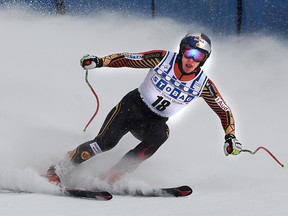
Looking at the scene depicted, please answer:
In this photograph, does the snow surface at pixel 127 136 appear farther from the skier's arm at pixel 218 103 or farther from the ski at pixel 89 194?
the skier's arm at pixel 218 103

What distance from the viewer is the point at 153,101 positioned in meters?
4.22

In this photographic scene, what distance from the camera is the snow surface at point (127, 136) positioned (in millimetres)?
3803

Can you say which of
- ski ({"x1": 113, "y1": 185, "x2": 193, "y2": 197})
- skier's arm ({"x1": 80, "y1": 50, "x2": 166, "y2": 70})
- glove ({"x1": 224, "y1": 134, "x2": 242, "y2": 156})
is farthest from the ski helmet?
ski ({"x1": 113, "y1": 185, "x2": 193, "y2": 197})

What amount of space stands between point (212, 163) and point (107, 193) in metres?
1.87

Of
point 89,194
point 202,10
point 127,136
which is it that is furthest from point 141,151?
point 202,10

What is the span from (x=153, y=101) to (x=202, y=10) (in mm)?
5763

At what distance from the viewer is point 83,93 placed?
736 cm

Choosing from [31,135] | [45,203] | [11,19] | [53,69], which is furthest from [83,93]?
[45,203]

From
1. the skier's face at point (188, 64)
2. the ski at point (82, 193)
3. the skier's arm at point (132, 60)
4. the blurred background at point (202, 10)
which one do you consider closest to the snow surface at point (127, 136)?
the ski at point (82, 193)

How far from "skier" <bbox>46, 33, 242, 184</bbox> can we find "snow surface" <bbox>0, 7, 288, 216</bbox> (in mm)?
158

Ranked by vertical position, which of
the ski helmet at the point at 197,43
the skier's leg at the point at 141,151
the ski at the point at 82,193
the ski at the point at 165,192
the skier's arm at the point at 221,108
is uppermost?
the ski helmet at the point at 197,43

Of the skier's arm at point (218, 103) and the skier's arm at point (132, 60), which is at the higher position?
the skier's arm at point (132, 60)

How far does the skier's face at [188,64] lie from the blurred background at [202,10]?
5.48 metres

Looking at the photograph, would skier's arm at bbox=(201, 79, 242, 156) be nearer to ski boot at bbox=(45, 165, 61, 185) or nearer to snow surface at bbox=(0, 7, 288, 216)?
snow surface at bbox=(0, 7, 288, 216)
